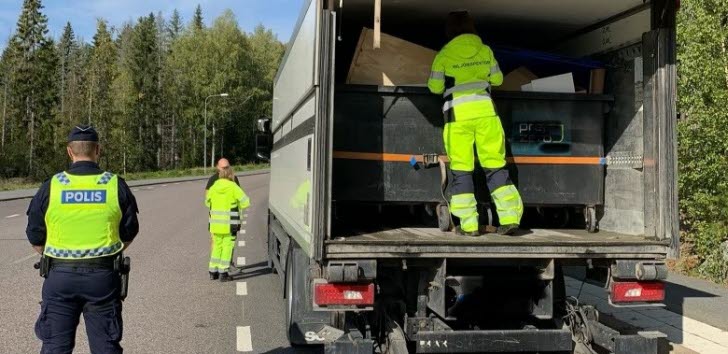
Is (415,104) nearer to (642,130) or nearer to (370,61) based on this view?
(370,61)

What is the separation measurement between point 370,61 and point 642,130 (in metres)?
2.10

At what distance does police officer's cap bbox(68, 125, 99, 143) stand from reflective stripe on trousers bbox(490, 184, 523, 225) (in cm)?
271

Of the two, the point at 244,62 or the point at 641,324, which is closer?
the point at 641,324

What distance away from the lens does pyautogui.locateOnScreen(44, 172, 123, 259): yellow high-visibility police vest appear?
3.71 meters

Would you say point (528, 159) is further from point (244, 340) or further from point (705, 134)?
point (705, 134)

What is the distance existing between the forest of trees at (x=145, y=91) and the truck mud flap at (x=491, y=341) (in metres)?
57.9

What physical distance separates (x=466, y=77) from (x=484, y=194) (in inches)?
38.6

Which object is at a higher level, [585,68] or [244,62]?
[244,62]

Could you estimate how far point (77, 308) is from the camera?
375 cm

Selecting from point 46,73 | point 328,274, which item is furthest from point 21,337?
point 46,73

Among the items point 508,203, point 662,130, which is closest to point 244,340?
point 508,203

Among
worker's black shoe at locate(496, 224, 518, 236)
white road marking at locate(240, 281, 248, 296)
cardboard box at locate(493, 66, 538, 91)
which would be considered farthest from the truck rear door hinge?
white road marking at locate(240, 281, 248, 296)

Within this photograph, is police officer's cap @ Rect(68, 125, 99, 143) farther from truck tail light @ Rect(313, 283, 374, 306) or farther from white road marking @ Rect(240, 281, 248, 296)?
white road marking @ Rect(240, 281, 248, 296)

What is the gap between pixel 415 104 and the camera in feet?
16.4
